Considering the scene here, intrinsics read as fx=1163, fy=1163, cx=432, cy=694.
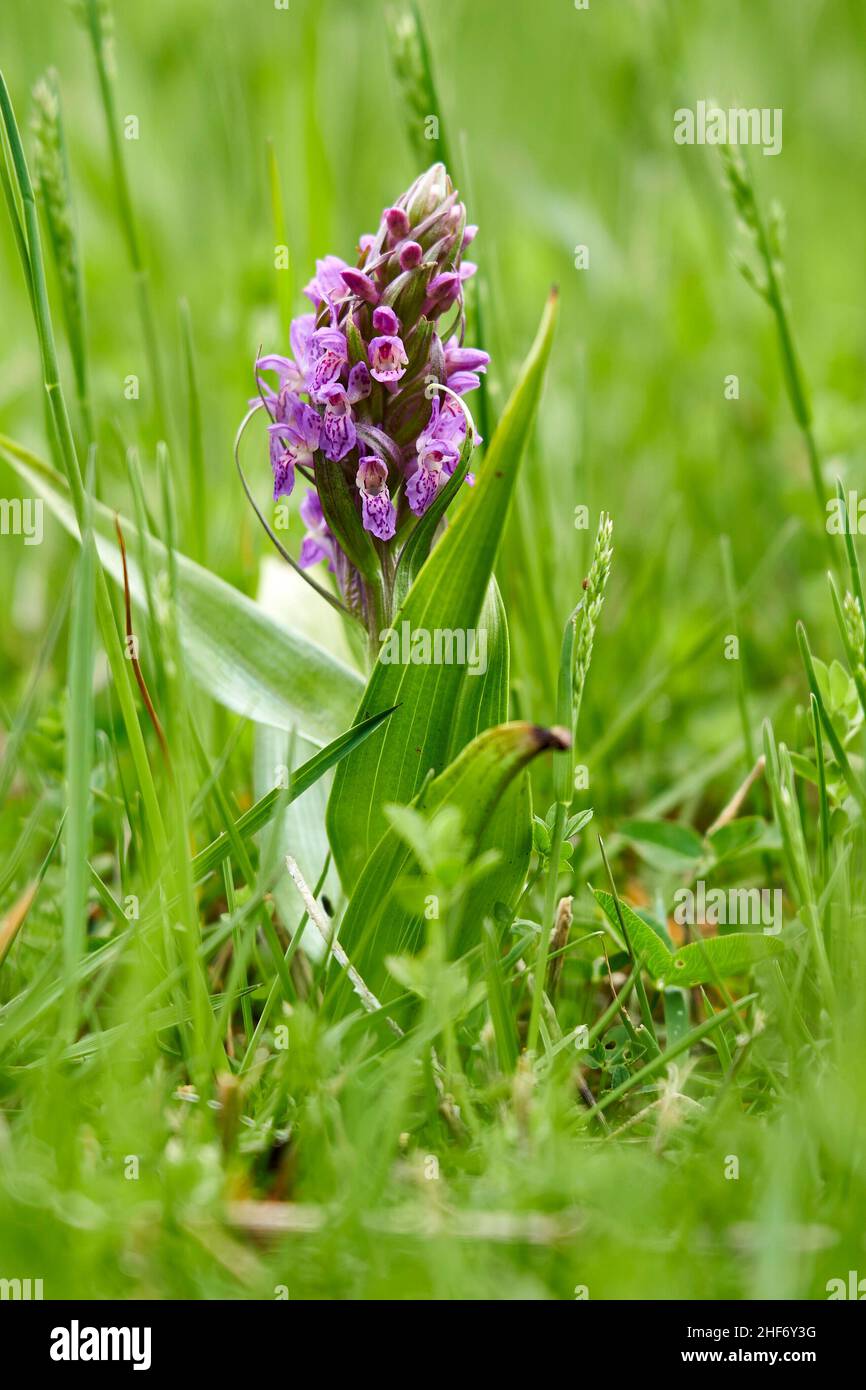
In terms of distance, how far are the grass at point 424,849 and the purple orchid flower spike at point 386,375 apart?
0.23m

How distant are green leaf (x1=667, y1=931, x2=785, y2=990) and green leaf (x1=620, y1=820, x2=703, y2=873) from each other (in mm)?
384

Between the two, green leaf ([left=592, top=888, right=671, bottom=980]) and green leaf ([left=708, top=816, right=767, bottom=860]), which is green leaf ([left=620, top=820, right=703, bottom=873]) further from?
green leaf ([left=592, top=888, right=671, bottom=980])

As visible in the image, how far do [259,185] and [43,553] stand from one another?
1.44 metres

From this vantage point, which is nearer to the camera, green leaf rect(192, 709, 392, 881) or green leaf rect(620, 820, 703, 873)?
green leaf rect(192, 709, 392, 881)

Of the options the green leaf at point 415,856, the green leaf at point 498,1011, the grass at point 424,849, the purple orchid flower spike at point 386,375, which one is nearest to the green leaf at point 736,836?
the grass at point 424,849

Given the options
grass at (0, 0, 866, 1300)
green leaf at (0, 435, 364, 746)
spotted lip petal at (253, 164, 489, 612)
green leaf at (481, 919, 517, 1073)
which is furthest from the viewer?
green leaf at (0, 435, 364, 746)

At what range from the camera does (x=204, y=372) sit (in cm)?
422

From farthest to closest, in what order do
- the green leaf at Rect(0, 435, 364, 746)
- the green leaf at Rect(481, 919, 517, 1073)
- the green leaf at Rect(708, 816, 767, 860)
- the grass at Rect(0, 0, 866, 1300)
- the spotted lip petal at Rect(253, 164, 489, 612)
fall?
the green leaf at Rect(708, 816, 767, 860) < the green leaf at Rect(0, 435, 364, 746) < the spotted lip petal at Rect(253, 164, 489, 612) < the green leaf at Rect(481, 919, 517, 1073) < the grass at Rect(0, 0, 866, 1300)

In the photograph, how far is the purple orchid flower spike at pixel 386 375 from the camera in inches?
68.1

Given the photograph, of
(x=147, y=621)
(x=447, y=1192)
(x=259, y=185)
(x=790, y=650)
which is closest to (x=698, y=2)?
(x=259, y=185)

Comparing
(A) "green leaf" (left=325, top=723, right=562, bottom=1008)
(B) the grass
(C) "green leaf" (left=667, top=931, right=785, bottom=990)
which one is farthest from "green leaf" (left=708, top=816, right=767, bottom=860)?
(A) "green leaf" (left=325, top=723, right=562, bottom=1008)

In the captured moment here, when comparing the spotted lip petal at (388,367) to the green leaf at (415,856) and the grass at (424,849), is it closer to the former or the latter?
the grass at (424,849)

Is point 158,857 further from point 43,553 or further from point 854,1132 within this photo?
point 43,553

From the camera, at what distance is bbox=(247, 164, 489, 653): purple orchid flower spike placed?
5.68 feet
